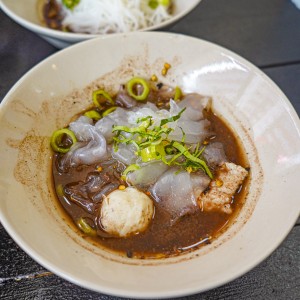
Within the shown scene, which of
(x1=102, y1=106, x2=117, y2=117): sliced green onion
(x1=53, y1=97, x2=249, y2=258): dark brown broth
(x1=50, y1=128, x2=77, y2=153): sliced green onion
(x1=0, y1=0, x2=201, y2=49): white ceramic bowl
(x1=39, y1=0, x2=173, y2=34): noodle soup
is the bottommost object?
(x1=53, y1=97, x2=249, y2=258): dark brown broth

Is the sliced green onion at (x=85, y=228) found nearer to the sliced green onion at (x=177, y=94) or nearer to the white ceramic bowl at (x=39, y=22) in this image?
the sliced green onion at (x=177, y=94)

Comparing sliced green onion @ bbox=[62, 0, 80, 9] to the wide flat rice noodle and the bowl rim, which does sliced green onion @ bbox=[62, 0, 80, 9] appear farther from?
the wide flat rice noodle

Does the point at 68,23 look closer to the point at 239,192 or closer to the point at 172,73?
the point at 172,73

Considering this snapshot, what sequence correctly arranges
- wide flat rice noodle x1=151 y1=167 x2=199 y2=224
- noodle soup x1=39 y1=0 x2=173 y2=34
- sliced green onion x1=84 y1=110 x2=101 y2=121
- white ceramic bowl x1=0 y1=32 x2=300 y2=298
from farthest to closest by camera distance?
noodle soup x1=39 y1=0 x2=173 y2=34 → sliced green onion x1=84 y1=110 x2=101 y2=121 → wide flat rice noodle x1=151 y1=167 x2=199 y2=224 → white ceramic bowl x1=0 y1=32 x2=300 y2=298

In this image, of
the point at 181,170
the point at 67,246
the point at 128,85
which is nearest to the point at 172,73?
the point at 128,85

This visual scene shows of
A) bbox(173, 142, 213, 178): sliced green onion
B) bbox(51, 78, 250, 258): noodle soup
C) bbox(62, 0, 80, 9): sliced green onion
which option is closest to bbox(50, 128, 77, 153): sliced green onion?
bbox(51, 78, 250, 258): noodle soup

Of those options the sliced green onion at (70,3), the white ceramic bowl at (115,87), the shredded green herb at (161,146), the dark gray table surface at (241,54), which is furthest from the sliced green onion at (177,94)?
the sliced green onion at (70,3)
